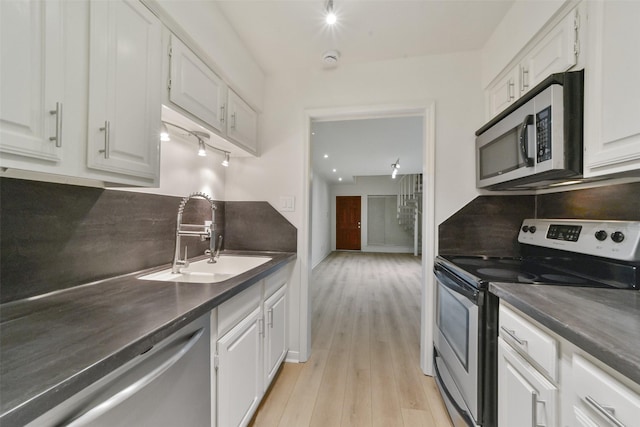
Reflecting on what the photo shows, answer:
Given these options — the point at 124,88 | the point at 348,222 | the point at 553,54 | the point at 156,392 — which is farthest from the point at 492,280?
the point at 348,222

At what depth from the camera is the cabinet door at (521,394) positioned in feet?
2.66

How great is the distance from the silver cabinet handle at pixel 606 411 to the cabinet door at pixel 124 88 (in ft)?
5.41

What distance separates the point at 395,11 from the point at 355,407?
2.50m

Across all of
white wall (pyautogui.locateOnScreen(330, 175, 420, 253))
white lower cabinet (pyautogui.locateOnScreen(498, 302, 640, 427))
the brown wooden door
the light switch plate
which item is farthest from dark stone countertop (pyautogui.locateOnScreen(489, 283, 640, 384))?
the brown wooden door

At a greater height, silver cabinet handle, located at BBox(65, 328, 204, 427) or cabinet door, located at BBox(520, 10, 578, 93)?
cabinet door, located at BBox(520, 10, 578, 93)

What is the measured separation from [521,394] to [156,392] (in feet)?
4.26

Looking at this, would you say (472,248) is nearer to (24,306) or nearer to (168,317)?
(168,317)

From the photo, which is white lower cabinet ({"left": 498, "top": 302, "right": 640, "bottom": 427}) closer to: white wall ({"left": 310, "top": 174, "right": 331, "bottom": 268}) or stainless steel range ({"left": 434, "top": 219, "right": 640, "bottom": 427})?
stainless steel range ({"left": 434, "top": 219, "right": 640, "bottom": 427})

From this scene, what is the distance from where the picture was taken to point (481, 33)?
5.44 ft

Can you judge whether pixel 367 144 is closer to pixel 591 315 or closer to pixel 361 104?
pixel 361 104

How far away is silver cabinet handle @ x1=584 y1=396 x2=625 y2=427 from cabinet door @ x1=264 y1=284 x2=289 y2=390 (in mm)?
1390

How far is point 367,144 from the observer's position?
4258mm

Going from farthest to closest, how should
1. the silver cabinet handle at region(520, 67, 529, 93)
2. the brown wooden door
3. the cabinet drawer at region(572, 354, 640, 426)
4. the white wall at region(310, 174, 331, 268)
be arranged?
the brown wooden door
the white wall at region(310, 174, 331, 268)
the silver cabinet handle at region(520, 67, 529, 93)
the cabinet drawer at region(572, 354, 640, 426)

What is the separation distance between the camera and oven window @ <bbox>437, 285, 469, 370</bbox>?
129 cm
